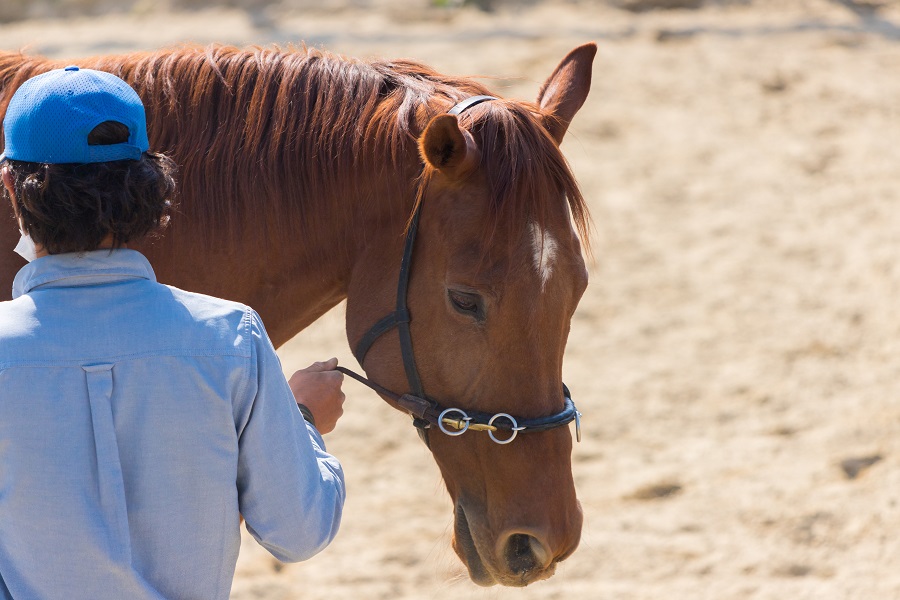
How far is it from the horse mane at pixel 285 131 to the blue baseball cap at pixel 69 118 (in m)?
0.65

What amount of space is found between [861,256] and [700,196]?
1192mm

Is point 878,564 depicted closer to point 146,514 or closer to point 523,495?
point 523,495

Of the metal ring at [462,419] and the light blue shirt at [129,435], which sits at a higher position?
the light blue shirt at [129,435]

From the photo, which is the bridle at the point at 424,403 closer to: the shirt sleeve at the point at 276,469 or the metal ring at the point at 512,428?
the metal ring at the point at 512,428

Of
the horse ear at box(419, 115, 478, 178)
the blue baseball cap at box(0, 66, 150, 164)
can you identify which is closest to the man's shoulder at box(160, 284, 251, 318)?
the blue baseball cap at box(0, 66, 150, 164)

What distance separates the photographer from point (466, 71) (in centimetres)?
717

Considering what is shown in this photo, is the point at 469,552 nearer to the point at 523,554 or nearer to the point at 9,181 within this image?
the point at 523,554

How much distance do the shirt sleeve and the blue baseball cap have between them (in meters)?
0.31

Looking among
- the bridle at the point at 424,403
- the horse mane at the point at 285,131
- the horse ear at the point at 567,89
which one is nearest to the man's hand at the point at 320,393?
the bridle at the point at 424,403

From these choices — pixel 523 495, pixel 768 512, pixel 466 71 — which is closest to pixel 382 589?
pixel 768 512

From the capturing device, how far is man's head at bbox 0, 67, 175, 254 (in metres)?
1.25

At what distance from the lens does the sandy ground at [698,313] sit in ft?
12.8

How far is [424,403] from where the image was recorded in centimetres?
195

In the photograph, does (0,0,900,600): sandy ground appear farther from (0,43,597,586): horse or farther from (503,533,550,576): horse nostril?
(0,43,597,586): horse
